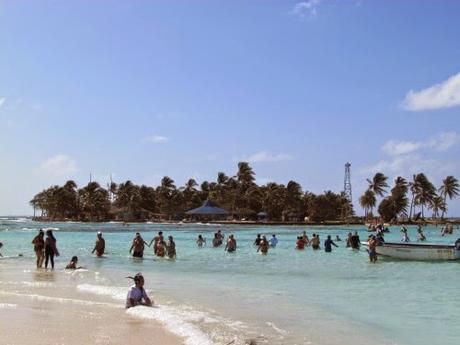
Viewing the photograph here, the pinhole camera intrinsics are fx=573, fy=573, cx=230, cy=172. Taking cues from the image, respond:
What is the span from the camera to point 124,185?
451 ft

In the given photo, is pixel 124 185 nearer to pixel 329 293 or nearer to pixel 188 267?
pixel 188 267

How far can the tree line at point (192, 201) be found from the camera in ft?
400

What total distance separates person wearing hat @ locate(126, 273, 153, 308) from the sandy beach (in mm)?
235

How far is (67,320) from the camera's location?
10.6 meters

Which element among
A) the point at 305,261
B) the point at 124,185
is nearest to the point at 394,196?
the point at 124,185

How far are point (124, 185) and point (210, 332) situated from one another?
130 meters

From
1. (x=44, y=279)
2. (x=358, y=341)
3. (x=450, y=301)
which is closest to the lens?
(x=358, y=341)

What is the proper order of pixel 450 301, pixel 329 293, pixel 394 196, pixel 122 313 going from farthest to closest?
pixel 394 196 < pixel 329 293 < pixel 450 301 < pixel 122 313

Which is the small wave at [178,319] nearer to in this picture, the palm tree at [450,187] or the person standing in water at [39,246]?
the person standing in water at [39,246]

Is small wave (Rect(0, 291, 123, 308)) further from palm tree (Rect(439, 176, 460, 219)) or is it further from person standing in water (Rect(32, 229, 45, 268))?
palm tree (Rect(439, 176, 460, 219))

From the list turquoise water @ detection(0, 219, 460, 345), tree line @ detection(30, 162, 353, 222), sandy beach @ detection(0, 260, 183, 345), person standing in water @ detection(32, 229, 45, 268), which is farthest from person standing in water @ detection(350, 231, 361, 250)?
tree line @ detection(30, 162, 353, 222)

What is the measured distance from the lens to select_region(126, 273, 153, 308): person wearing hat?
12227mm

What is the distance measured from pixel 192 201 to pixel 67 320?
125 m

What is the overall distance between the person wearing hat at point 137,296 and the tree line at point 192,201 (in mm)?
108046
